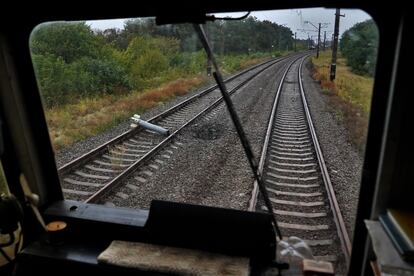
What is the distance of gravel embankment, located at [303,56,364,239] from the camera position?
382 cm

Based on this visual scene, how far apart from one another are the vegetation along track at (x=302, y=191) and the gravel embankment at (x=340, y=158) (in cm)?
14

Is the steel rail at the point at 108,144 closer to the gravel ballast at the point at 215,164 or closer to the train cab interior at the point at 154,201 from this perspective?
the gravel ballast at the point at 215,164

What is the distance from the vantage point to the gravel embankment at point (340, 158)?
150 inches

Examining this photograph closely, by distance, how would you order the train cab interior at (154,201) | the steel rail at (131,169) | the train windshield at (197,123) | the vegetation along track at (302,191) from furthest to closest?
1. the steel rail at (131,169)
2. the vegetation along track at (302,191)
3. the train windshield at (197,123)
4. the train cab interior at (154,201)

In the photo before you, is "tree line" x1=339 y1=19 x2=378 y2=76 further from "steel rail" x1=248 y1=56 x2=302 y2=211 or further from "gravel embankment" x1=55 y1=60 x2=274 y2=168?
"gravel embankment" x1=55 y1=60 x2=274 y2=168

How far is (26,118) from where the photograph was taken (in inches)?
91.5

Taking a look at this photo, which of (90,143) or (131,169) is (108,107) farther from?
(131,169)

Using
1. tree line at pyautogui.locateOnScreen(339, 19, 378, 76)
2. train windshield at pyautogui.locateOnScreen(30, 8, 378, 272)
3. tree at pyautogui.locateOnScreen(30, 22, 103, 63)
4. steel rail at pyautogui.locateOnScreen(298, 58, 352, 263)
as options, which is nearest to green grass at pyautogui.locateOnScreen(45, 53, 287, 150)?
train windshield at pyautogui.locateOnScreen(30, 8, 378, 272)

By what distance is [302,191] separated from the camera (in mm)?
4180

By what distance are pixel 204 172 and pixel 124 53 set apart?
2.19 m

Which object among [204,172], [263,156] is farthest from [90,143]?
[263,156]

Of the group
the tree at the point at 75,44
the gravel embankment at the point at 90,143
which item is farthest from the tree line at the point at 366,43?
the tree at the point at 75,44

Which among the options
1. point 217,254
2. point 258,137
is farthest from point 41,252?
point 258,137

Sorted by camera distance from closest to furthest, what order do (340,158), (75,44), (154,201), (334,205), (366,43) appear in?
(366,43)
(154,201)
(334,205)
(340,158)
(75,44)
